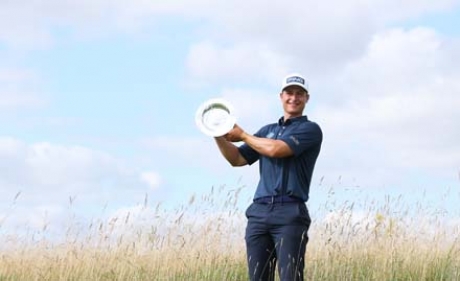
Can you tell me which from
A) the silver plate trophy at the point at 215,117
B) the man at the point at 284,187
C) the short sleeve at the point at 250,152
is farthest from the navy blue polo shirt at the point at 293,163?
the silver plate trophy at the point at 215,117

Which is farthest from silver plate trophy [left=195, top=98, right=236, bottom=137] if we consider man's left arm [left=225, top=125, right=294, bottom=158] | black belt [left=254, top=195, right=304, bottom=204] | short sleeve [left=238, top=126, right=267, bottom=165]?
black belt [left=254, top=195, right=304, bottom=204]

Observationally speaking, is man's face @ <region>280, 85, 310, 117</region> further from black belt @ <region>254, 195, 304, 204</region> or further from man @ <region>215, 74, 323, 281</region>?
black belt @ <region>254, 195, 304, 204</region>

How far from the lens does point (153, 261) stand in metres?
Result: 6.96

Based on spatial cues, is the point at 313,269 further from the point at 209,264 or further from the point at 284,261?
the point at 284,261

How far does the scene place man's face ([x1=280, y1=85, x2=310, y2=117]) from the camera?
4.24 meters

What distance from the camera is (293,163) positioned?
4152mm

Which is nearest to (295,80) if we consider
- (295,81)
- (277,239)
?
(295,81)

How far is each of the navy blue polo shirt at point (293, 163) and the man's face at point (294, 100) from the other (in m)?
0.05

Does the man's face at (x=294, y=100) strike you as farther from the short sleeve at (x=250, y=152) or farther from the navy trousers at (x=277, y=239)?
the navy trousers at (x=277, y=239)

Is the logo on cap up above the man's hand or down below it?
above

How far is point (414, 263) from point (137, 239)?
8.87ft

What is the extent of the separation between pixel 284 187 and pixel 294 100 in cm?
53

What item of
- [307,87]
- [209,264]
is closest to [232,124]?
[307,87]

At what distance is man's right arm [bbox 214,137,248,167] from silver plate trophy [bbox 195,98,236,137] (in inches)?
4.6
